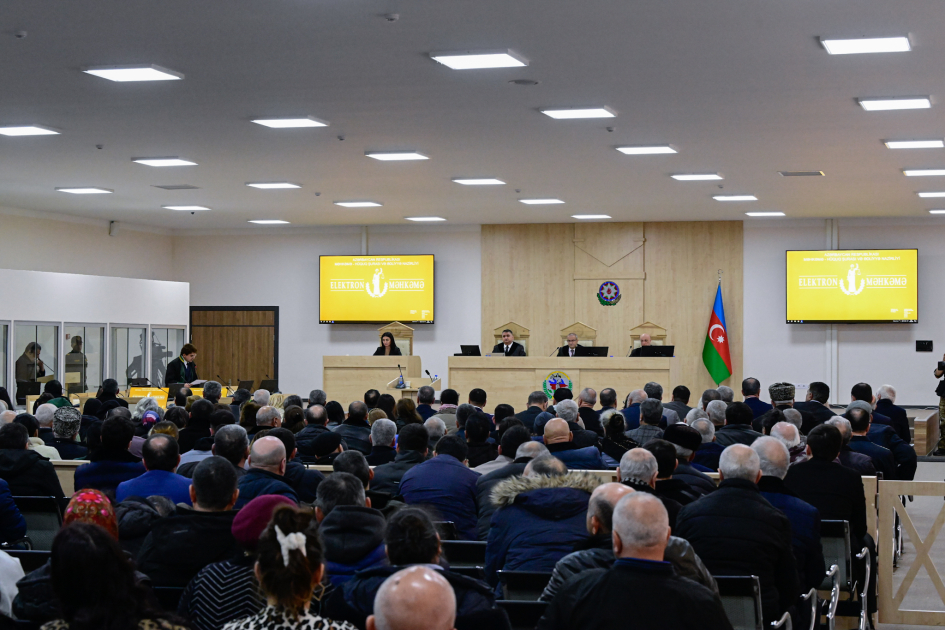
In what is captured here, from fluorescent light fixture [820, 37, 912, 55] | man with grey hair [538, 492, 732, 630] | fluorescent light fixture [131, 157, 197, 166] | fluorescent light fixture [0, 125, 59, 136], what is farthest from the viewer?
fluorescent light fixture [131, 157, 197, 166]

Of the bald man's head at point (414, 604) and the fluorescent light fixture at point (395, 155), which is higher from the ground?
the fluorescent light fixture at point (395, 155)

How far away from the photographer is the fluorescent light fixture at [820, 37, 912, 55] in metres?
7.02

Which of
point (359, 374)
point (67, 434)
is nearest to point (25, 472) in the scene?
point (67, 434)

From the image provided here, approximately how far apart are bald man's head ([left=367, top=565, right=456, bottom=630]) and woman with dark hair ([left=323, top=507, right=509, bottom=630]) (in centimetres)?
70

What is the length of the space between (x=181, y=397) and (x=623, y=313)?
10043mm

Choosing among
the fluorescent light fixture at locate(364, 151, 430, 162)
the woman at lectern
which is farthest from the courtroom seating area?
the woman at lectern

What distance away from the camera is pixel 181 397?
10.6 m

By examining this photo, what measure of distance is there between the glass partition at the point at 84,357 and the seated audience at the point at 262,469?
499 inches

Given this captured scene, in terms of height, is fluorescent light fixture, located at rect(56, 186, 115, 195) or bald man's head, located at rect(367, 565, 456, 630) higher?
fluorescent light fixture, located at rect(56, 186, 115, 195)

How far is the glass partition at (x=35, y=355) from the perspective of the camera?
51.1 feet

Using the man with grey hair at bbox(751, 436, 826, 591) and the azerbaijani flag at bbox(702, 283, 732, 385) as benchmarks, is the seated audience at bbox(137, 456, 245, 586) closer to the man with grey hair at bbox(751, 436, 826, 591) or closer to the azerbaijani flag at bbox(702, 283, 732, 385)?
the man with grey hair at bbox(751, 436, 826, 591)

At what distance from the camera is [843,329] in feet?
58.9

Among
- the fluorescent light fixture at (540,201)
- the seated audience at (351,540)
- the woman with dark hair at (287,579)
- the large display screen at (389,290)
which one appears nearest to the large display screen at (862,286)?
the fluorescent light fixture at (540,201)

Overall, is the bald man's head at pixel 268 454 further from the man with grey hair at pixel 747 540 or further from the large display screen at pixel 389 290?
the large display screen at pixel 389 290
